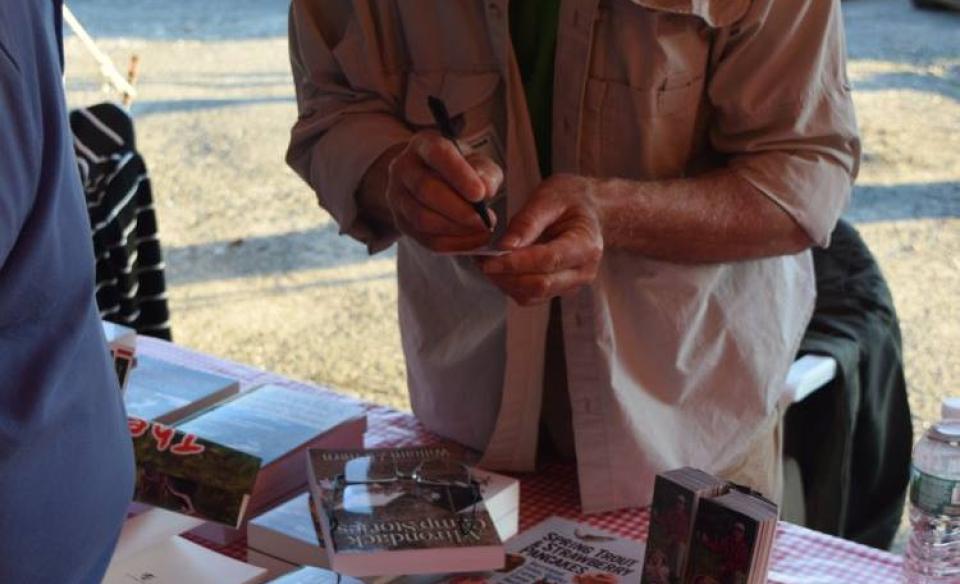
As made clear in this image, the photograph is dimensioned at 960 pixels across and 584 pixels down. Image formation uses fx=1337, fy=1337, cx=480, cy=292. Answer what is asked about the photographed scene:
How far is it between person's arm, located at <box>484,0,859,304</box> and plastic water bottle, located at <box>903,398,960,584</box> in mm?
298

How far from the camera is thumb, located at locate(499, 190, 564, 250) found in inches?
52.8

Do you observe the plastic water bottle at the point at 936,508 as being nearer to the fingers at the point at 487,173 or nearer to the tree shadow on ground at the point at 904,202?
the fingers at the point at 487,173

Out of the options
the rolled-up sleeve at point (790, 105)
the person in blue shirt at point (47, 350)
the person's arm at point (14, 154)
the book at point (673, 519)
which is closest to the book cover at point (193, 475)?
the person in blue shirt at point (47, 350)

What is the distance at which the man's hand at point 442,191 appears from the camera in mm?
1351

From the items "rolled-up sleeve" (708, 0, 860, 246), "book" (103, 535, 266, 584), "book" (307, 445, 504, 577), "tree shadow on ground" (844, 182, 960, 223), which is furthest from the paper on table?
"tree shadow on ground" (844, 182, 960, 223)

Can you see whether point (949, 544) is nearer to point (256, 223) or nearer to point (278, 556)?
point (278, 556)

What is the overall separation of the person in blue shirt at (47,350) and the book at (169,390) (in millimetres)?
522

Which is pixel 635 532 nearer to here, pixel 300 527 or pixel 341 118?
pixel 300 527

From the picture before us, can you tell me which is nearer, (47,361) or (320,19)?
(47,361)

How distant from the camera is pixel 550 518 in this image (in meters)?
1.49

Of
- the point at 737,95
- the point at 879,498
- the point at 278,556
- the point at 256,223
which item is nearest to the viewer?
the point at 278,556

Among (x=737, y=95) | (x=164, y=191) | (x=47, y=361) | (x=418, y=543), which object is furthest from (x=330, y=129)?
(x=164, y=191)

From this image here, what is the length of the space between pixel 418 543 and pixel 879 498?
64.8 inches

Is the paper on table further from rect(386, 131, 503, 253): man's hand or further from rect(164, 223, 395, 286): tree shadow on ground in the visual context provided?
rect(164, 223, 395, 286): tree shadow on ground
